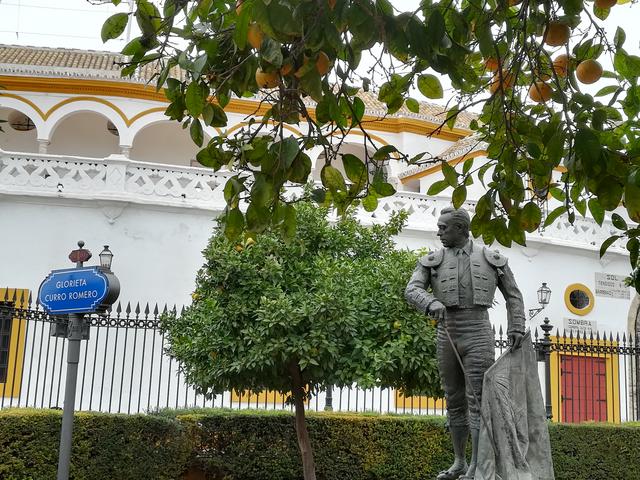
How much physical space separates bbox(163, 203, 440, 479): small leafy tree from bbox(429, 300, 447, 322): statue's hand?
2.47 m

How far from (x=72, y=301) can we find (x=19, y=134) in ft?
56.3

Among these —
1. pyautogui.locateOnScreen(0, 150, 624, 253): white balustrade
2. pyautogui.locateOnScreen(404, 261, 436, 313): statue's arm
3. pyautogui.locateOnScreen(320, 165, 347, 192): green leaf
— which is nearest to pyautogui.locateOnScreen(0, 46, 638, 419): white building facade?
pyautogui.locateOnScreen(0, 150, 624, 253): white balustrade

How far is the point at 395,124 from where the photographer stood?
77.5 ft

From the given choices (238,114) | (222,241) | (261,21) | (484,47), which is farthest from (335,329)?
(238,114)

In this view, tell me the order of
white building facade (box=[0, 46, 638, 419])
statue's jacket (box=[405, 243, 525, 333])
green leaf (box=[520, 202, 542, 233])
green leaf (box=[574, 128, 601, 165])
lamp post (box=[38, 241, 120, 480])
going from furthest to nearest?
white building facade (box=[0, 46, 638, 419]) → lamp post (box=[38, 241, 120, 480]) → statue's jacket (box=[405, 243, 525, 333]) → green leaf (box=[520, 202, 542, 233]) → green leaf (box=[574, 128, 601, 165])

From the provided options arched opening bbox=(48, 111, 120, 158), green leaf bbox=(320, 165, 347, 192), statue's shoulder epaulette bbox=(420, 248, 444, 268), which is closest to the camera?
green leaf bbox=(320, 165, 347, 192)

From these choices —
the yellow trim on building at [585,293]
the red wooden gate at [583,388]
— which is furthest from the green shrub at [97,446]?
the yellow trim on building at [585,293]

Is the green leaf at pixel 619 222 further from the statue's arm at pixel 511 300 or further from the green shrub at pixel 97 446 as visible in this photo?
the green shrub at pixel 97 446

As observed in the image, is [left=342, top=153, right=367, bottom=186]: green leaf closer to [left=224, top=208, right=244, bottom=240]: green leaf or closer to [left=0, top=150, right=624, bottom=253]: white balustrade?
[left=224, top=208, right=244, bottom=240]: green leaf

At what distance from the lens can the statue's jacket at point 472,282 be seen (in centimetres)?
675

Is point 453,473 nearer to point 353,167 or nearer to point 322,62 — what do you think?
point 353,167

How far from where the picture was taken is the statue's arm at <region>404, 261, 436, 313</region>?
261 inches

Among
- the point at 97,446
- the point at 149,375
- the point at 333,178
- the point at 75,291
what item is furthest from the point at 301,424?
the point at 149,375

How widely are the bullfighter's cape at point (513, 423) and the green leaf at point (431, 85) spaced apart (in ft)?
11.0
